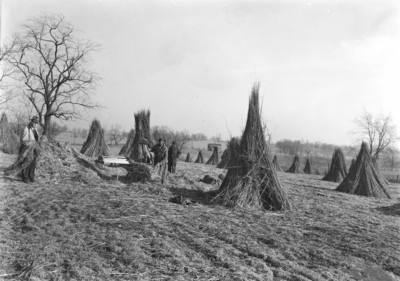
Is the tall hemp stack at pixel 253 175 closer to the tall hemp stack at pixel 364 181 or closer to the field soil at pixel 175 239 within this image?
the field soil at pixel 175 239

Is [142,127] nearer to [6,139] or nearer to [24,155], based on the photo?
[6,139]

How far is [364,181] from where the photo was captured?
884cm

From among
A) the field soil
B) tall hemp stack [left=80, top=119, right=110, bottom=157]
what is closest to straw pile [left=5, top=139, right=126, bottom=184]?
the field soil

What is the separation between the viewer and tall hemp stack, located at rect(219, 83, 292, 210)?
521 centimetres

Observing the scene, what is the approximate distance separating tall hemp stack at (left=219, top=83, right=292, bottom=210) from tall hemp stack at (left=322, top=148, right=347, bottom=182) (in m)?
9.52

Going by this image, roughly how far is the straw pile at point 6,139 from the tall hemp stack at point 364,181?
12.6m

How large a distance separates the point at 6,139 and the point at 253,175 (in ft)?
39.3

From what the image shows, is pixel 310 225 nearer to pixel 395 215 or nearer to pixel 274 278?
pixel 274 278

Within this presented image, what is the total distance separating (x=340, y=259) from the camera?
10.8 feet

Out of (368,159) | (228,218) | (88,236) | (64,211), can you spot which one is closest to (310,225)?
(228,218)

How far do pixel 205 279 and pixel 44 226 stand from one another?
6.90 feet

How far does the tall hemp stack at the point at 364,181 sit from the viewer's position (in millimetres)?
8648

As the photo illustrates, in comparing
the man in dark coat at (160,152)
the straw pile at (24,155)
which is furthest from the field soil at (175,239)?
the man in dark coat at (160,152)

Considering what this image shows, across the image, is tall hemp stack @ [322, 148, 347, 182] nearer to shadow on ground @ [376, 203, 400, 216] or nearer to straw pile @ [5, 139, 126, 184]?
shadow on ground @ [376, 203, 400, 216]
